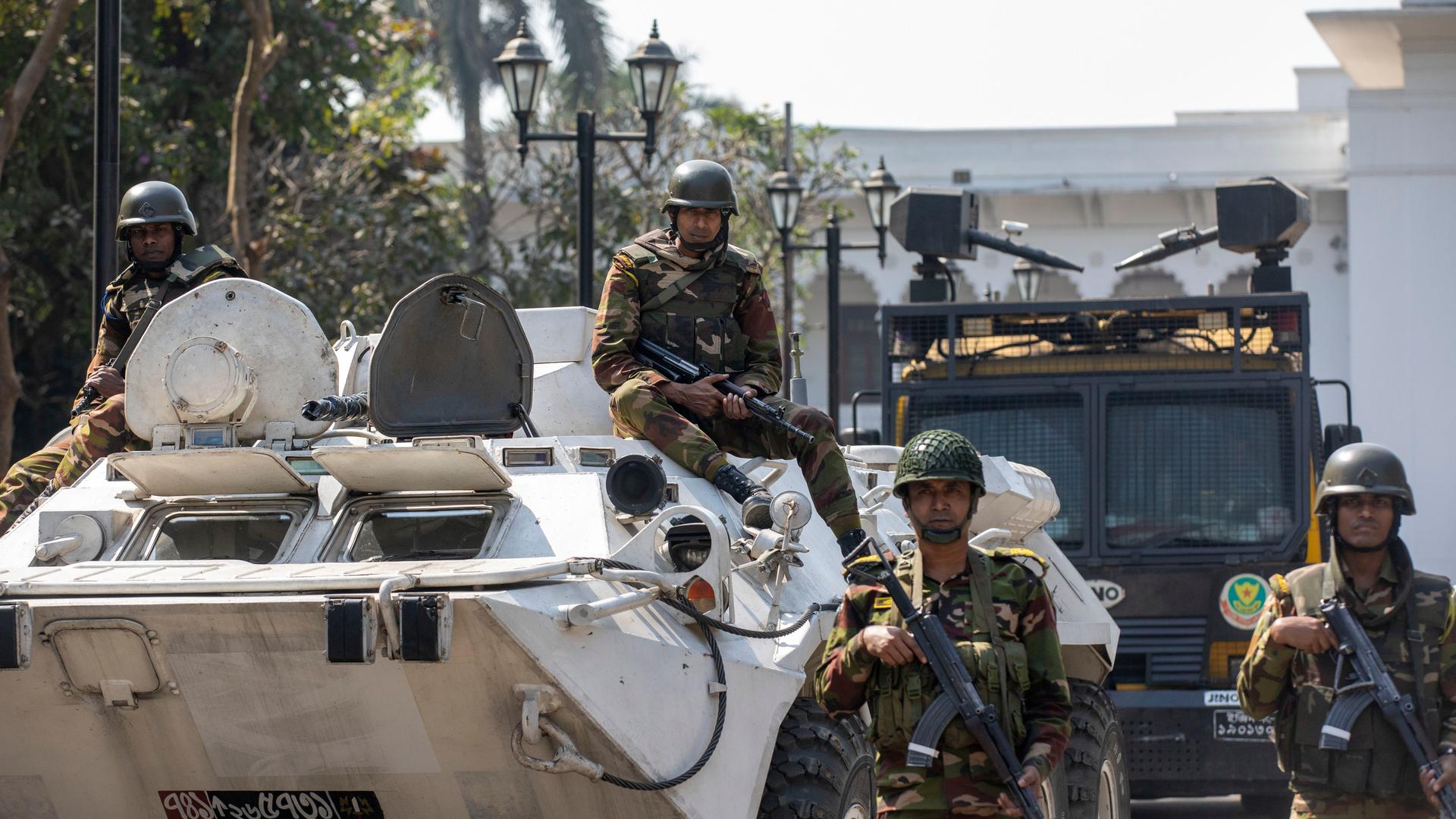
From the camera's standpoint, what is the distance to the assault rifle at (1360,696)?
229 inches

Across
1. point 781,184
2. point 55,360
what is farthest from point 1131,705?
point 55,360

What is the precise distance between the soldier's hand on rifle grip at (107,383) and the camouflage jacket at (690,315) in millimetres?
1758

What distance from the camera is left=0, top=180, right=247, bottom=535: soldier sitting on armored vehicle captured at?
847 centimetres

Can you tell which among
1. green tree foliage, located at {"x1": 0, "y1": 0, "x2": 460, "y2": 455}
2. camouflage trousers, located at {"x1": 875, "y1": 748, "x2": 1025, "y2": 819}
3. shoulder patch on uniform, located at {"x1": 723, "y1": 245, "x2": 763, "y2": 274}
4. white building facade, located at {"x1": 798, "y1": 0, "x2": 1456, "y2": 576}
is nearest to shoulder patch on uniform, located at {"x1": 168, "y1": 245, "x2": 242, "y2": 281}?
shoulder patch on uniform, located at {"x1": 723, "y1": 245, "x2": 763, "y2": 274}

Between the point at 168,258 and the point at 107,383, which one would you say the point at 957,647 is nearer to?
the point at 107,383

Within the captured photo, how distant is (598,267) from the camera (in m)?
24.6

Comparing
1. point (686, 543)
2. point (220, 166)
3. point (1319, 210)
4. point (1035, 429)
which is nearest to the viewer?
point (686, 543)

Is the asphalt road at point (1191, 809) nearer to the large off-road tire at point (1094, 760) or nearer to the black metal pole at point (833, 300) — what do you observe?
the large off-road tire at point (1094, 760)

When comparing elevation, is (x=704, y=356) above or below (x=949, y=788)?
above

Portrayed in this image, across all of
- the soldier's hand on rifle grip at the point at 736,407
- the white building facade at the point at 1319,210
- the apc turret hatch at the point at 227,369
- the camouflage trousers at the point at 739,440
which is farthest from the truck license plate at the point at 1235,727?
the white building facade at the point at 1319,210

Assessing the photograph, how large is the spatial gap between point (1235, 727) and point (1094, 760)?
236 cm

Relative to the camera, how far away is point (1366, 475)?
19.8 ft

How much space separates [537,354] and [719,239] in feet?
3.44

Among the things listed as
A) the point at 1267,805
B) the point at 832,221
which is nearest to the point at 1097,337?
the point at 1267,805
